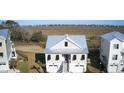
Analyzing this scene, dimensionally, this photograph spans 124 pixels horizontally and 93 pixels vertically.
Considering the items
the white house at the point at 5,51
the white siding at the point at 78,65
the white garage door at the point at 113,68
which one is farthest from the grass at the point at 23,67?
the white garage door at the point at 113,68

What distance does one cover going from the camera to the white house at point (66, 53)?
438 cm

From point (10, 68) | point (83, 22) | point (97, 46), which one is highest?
point (83, 22)

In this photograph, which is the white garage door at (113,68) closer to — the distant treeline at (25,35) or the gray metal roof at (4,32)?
the distant treeline at (25,35)

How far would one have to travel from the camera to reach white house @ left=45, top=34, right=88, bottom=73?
438 cm

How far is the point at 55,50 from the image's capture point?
14.4ft

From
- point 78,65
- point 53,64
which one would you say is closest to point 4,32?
point 53,64

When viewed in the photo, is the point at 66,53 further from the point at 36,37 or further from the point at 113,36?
the point at 113,36

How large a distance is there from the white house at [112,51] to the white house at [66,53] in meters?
0.27

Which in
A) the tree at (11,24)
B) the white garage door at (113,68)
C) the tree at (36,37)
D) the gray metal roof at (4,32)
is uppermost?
the tree at (11,24)

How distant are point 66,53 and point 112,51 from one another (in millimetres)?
668
